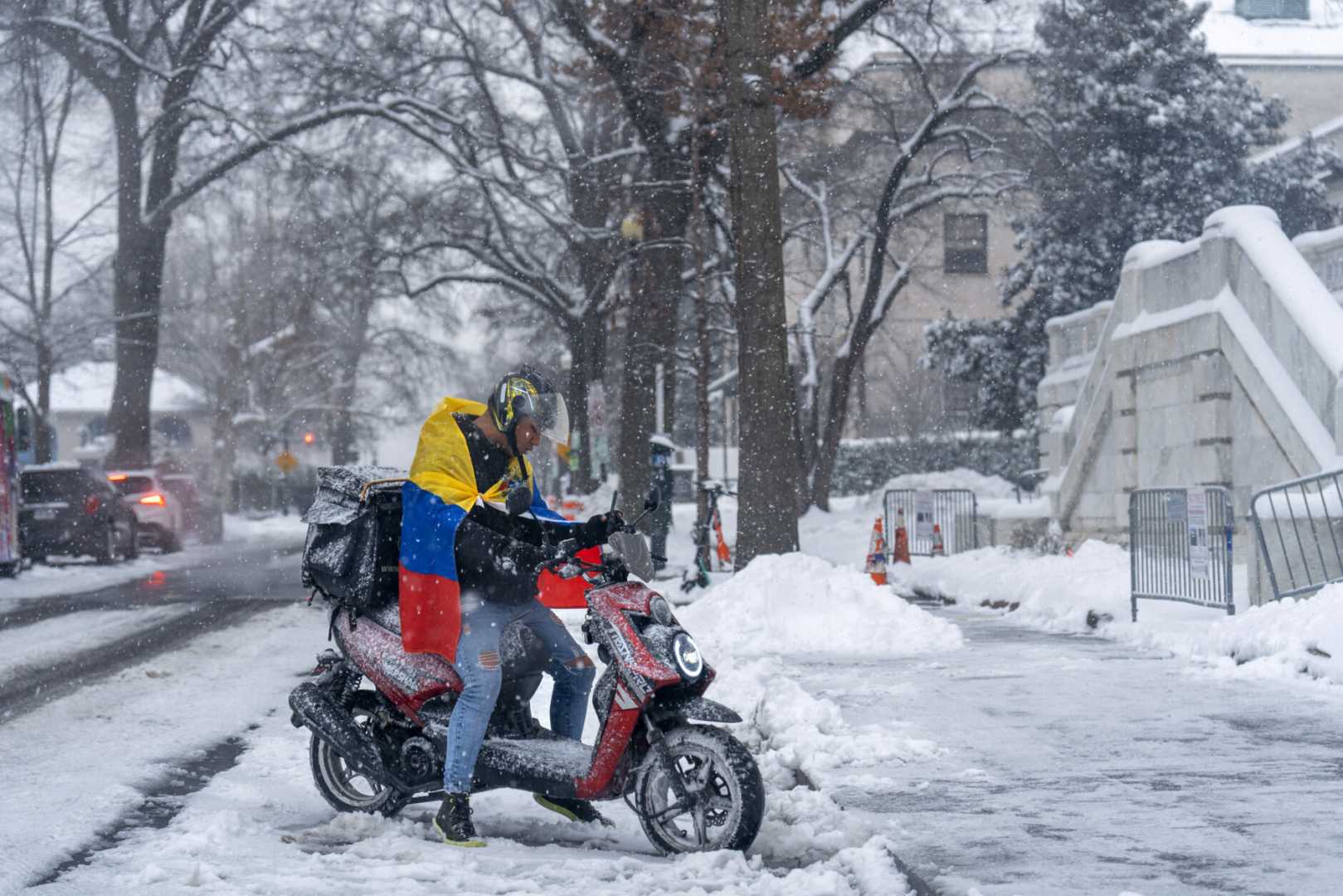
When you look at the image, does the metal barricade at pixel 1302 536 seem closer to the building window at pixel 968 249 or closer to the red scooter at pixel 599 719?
the red scooter at pixel 599 719

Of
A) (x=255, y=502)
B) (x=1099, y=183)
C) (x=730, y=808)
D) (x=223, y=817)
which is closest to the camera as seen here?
(x=730, y=808)

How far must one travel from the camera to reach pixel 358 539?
6.54 m

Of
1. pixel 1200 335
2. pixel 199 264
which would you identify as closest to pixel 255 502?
pixel 199 264

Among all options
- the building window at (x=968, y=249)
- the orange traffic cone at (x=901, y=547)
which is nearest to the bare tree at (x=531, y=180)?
the orange traffic cone at (x=901, y=547)

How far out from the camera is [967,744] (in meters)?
8.04

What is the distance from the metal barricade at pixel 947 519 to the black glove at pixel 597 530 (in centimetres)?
1858

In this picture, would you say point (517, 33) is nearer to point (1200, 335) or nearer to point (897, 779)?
point (1200, 335)

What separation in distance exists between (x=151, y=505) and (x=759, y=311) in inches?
831

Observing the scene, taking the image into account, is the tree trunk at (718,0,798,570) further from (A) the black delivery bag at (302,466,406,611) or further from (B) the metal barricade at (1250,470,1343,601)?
(A) the black delivery bag at (302,466,406,611)

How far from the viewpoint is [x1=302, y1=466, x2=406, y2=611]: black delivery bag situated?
6.52 meters

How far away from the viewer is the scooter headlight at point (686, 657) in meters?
5.77

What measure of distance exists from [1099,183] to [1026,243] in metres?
3.64

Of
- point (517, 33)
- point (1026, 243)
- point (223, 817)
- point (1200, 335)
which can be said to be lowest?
point (223, 817)

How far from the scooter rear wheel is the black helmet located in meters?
1.38
